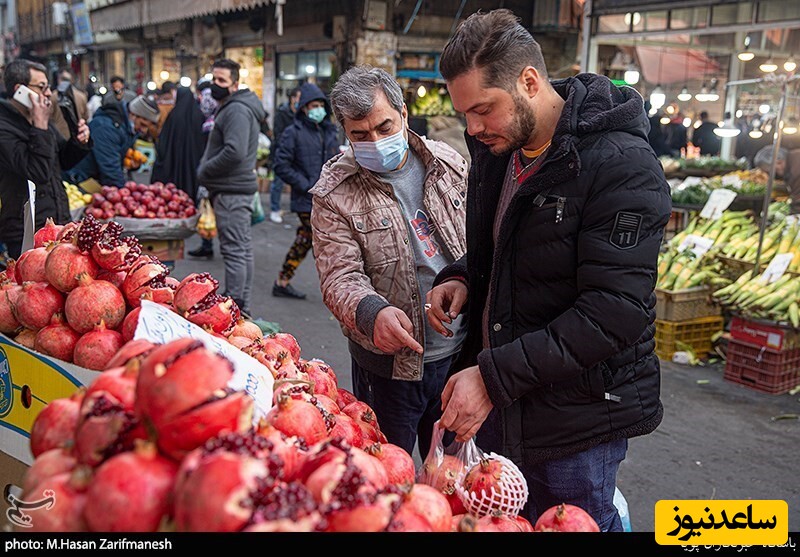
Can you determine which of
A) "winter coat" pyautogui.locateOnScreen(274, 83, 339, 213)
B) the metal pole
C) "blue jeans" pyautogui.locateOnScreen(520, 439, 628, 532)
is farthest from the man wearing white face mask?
"winter coat" pyautogui.locateOnScreen(274, 83, 339, 213)

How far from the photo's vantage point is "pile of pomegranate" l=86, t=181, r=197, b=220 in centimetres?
599

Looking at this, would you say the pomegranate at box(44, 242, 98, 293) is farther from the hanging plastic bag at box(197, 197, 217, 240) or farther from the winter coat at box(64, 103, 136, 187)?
the winter coat at box(64, 103, 136, 187)

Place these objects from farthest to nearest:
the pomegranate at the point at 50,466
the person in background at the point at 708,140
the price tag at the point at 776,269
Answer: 1. the person in background at the point at 708,140
2. the price tag at the point at 776,269
3. the pomegranate at the point at 50,466

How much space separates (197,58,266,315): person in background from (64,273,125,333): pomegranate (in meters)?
4.02

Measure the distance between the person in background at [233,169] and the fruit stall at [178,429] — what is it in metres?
3.77

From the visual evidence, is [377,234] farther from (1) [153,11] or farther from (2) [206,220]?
(1) [153,11]

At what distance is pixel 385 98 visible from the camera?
8.94 feet

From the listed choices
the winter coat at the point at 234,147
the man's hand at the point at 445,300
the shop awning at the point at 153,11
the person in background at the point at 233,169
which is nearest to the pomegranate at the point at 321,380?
the man's hand at the point at 445,300

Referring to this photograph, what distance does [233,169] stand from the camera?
6188 mm

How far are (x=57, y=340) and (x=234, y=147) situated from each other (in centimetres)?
420

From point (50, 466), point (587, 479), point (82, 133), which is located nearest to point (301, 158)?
point (82, 133)

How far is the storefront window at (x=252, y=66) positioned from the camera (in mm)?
16719

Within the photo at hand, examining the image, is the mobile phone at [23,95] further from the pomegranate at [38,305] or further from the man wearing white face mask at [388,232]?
the pomegranate at [38,305]

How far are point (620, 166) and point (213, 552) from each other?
4.70 ft
